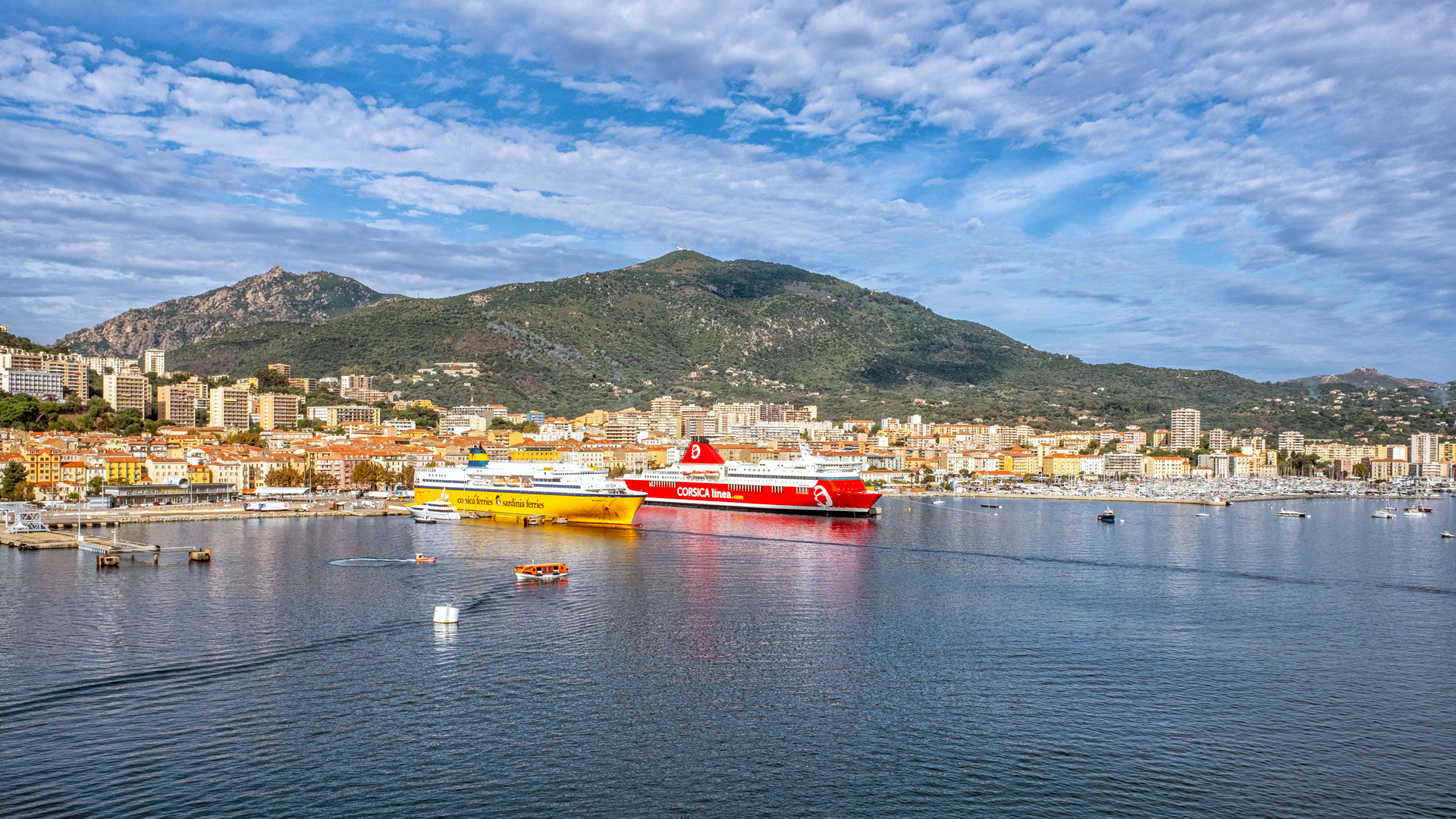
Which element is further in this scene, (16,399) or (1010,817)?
(16,399)

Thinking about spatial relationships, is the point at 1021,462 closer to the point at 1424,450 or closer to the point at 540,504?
the point at 1424,450

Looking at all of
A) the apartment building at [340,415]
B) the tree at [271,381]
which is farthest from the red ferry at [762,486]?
the tree at [271,381]

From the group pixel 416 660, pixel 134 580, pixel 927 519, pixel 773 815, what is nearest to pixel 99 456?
pixel 134 580

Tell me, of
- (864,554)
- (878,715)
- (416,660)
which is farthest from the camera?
(864,554)

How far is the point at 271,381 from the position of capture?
116 m

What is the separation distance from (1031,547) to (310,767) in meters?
32.4

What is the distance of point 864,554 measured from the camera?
1432 inches

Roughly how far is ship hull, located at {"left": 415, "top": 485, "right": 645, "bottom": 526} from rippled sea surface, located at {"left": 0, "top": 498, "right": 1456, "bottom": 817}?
16.2 meters

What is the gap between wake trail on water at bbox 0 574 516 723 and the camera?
1488 cm

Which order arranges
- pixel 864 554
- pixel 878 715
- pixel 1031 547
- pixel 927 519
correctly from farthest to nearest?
pixel 927 519 → pixel 1031 547 → pixel 864 554 → pixel 878 715

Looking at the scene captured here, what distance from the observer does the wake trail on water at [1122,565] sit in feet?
96.9

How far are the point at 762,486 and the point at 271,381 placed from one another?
260 ft

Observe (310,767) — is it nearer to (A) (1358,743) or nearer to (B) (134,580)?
(A) (1358,743)

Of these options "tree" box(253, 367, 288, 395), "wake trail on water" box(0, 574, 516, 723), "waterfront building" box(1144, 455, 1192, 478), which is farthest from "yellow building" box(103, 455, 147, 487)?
"waterfront building" box(1144, 455, 1192, 478)
